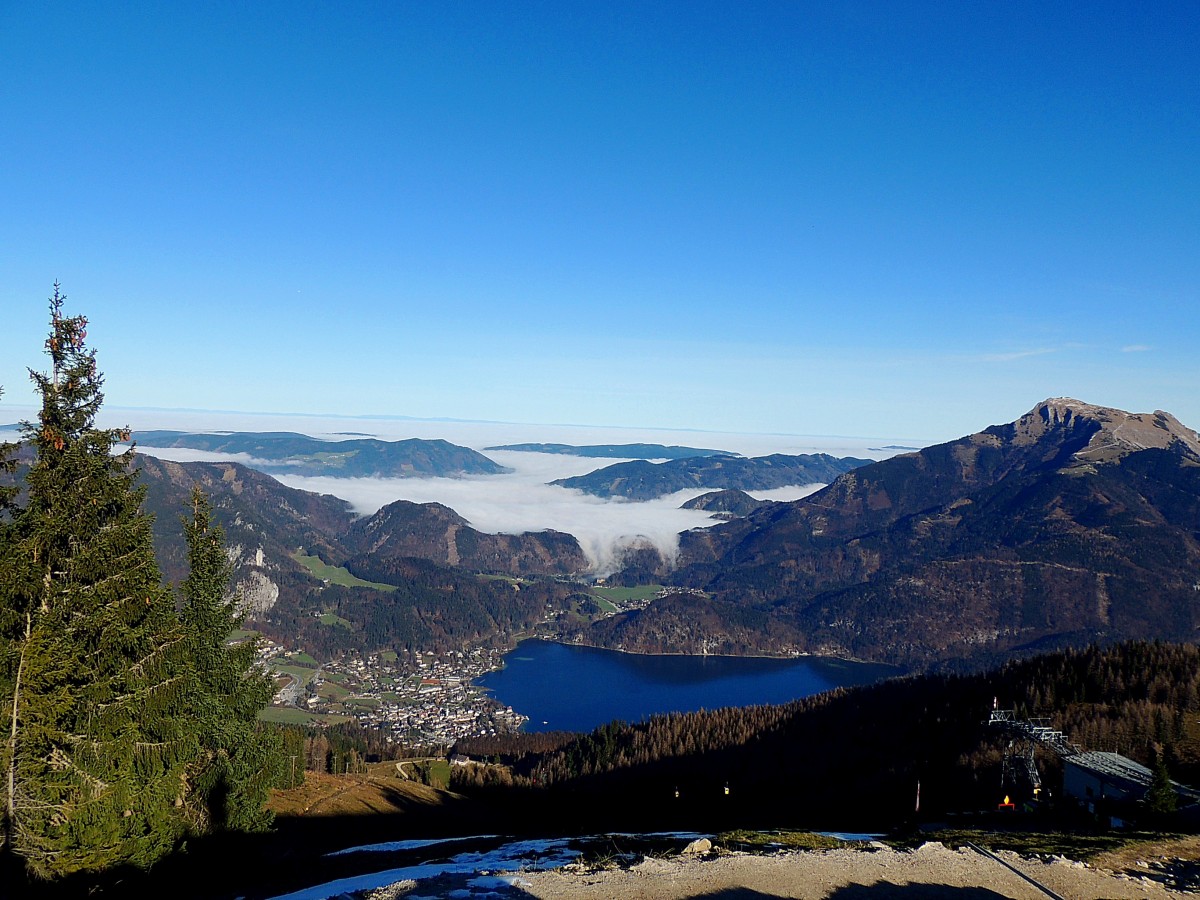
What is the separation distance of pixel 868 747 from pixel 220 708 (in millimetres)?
82755

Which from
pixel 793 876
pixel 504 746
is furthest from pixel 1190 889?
pixel 504 746

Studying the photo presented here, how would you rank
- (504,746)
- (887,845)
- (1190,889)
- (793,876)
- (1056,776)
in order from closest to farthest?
(1190,889) → (793,876) → (887,845) → (1056,776) → (504,746)

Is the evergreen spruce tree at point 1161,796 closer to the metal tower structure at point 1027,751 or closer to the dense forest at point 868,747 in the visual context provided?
the metal tower structure at point 1027,751

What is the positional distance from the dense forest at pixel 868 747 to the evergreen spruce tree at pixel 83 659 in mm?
37848

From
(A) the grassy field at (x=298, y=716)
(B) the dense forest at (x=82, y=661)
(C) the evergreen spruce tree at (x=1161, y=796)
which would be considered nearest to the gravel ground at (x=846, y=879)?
(B) the dense forest at (x=82, y=661)

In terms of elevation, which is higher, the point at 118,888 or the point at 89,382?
the point at 89,382

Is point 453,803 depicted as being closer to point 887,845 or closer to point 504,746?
point 887,845

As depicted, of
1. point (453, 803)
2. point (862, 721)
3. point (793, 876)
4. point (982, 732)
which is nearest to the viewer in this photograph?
point (793, 876)

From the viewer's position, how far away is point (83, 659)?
67.9 ft

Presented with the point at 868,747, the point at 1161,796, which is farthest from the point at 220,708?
the point at 868,747

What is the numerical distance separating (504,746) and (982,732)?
87.4 meters

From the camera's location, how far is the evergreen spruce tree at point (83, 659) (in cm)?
1867

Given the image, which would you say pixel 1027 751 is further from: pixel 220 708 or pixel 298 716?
pixel 298 716

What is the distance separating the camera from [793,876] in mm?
21984
